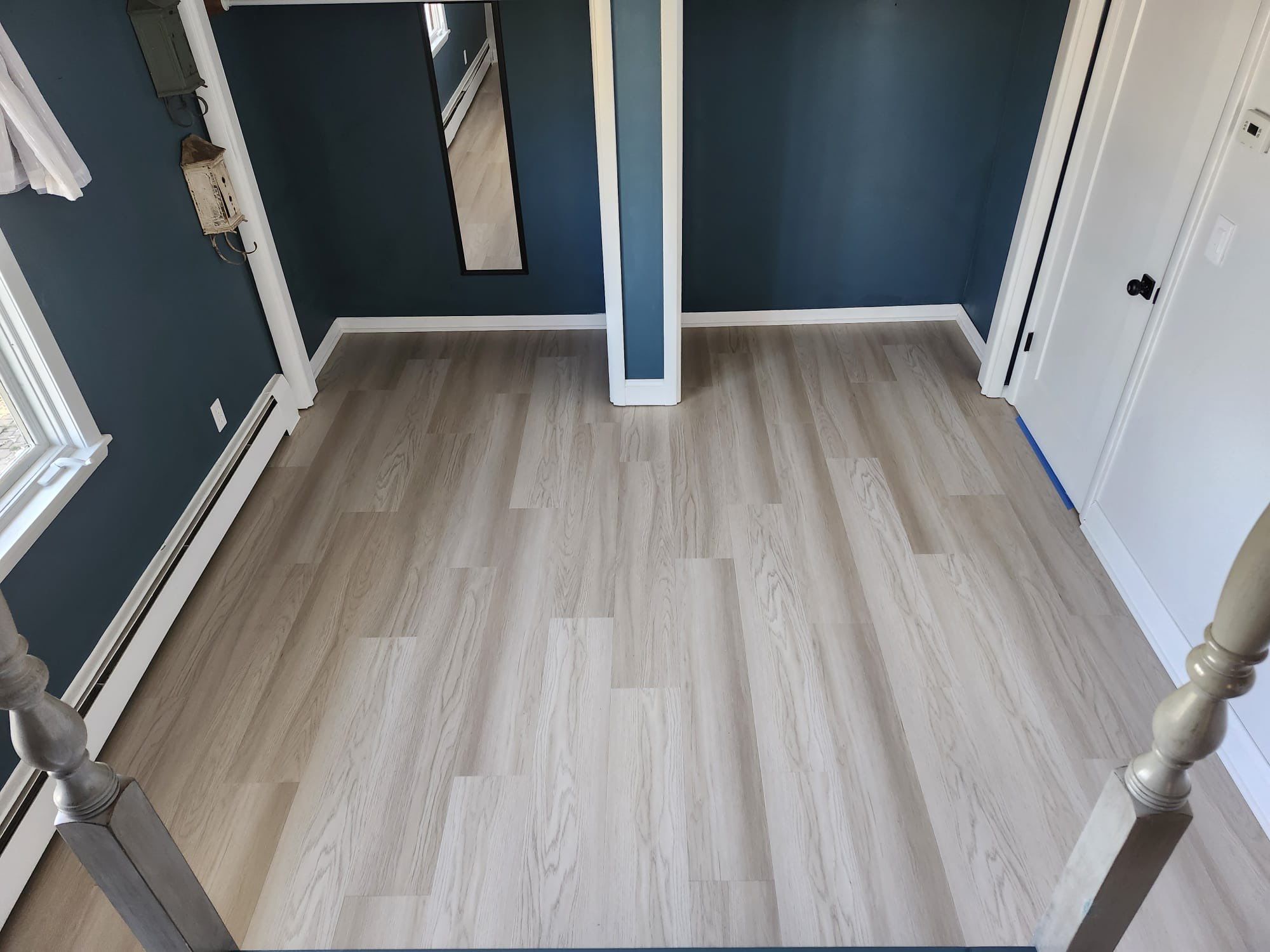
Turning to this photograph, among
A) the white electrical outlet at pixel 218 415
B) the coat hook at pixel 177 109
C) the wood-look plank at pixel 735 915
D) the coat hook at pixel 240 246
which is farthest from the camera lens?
the coat hook at pixel 240 246

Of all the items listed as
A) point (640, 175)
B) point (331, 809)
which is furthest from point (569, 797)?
point (640, 175)

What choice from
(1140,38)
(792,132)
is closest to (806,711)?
(1140,38)

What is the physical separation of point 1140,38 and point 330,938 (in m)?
3.47

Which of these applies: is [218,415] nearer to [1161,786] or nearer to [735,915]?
[735,915]

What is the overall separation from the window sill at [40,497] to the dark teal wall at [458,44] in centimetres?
216

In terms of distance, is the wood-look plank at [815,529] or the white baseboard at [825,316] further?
the white baseboard at [825,316]

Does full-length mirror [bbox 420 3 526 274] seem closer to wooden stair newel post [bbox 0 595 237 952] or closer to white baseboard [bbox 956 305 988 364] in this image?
white baseboard [bbox 956 305 988 364]

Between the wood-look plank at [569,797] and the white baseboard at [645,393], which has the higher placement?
the white baseboard at [645,393]

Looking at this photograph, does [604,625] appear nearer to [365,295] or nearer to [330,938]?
[330,938]

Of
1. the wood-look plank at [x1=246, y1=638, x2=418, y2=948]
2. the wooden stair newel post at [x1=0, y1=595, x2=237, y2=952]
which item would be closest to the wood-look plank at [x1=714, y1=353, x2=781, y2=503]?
the wood-look plank at [x1=246, y1=638, x2=418, y2=948]

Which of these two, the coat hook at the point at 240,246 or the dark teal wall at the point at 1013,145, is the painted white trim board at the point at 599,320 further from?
the coat hook at the point at 240,246

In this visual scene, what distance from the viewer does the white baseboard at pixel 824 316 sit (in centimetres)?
448

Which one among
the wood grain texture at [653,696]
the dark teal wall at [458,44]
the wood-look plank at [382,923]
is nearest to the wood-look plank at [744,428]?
the wood grain texture at [653,696]

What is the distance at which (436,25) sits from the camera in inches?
146
